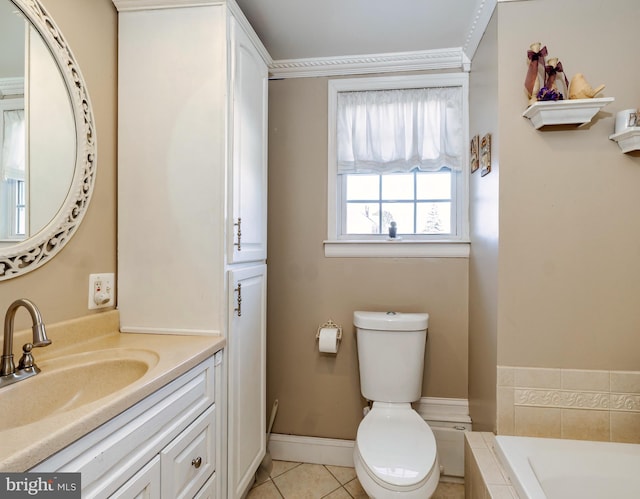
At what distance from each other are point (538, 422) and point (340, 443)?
108cm

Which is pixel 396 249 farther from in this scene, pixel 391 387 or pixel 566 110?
pixel 566 110

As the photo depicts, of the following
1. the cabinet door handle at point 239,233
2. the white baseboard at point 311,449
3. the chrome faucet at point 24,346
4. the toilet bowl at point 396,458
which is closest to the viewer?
the chrome faucet at point 24,346

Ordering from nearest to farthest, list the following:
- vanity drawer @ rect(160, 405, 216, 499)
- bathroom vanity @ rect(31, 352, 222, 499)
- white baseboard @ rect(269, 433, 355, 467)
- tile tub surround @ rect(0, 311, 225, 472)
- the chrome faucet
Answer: tile tub surround @ rect(0, 311, 225, 472), bathroom vanity @ rect(31, 352, 222, 499), the chrome faucet, vanity drawer @ rect(160, 405, 216, 499), white baseboard @ rect(269, 433, 355, 467)

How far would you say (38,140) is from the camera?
1179 mm

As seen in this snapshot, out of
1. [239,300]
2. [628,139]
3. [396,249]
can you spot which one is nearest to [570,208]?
[628,139]

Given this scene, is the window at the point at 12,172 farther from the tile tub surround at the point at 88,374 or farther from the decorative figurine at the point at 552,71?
the decorative figurine at the point at 552,71

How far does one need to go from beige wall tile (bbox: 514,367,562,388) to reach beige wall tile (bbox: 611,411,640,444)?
0.86 ft

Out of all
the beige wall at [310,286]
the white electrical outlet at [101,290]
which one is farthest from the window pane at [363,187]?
the white electrical outlet at [101,290]

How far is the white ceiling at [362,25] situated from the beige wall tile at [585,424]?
1.80m

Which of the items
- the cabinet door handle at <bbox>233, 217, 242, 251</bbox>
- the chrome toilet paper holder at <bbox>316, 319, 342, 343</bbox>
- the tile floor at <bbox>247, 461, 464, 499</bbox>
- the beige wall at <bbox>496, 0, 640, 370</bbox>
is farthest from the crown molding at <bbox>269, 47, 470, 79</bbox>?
the tile floor at <bbox>247, 461, 464, 499</bbox>

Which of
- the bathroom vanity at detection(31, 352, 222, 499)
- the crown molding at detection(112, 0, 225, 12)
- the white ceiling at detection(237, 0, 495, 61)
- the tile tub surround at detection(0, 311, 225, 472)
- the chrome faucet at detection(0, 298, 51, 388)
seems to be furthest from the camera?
the white ceiling at detection(237, 0, 495, 61)

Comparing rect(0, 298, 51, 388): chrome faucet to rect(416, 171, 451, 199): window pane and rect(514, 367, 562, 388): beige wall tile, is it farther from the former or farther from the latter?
rect(416, 171, 451, 199): window pane

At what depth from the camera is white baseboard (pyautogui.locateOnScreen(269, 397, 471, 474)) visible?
2.01m

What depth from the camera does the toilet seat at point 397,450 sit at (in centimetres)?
135
